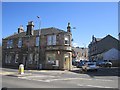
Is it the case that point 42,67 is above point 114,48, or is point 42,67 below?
below

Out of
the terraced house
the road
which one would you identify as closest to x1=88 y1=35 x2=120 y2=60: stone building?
the terraced house

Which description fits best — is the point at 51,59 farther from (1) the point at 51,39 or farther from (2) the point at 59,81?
(2) the point at 59,81

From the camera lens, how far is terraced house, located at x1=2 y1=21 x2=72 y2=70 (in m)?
41.1

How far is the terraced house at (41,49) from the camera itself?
135 ft

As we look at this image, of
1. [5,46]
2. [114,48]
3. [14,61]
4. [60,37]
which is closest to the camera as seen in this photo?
[60,37]

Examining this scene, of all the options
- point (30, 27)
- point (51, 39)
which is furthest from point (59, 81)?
point (30, 27)

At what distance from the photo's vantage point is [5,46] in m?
51.7

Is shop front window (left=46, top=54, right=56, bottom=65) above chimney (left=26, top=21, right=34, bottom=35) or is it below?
below

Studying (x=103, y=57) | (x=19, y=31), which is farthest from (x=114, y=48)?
(x=19, y=31)

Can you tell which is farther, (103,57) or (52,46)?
(103,57)

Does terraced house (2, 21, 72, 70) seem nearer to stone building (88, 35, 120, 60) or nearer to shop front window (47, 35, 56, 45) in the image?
shop front window (47, 35, 56, 45)

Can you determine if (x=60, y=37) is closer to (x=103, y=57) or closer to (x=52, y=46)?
(x=52, y=46)

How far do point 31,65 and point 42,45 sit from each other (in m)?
4.63

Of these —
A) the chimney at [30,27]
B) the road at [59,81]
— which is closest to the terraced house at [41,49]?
the chimney at [30,27]
